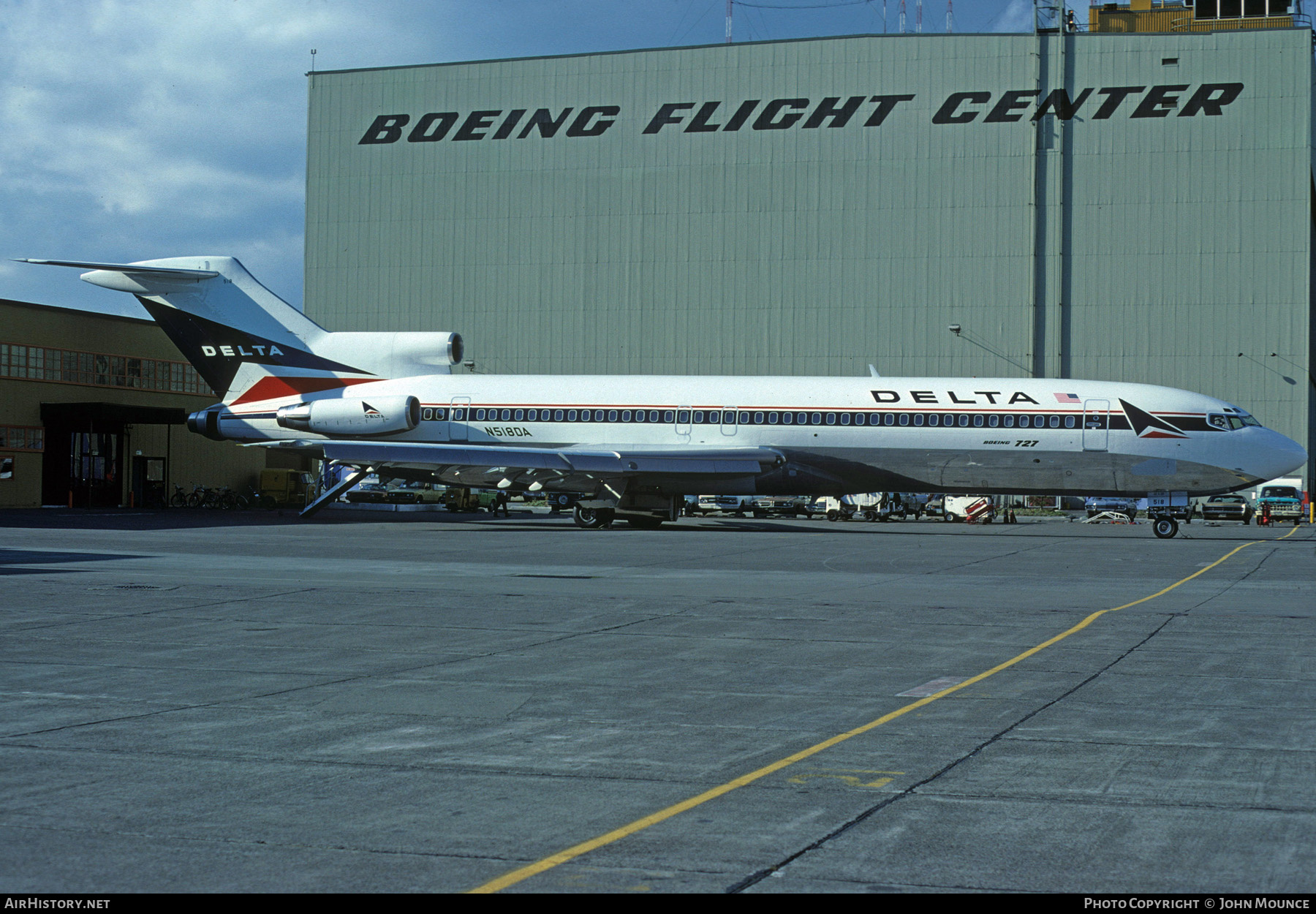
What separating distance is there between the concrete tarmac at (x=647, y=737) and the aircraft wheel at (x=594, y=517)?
60.9ft

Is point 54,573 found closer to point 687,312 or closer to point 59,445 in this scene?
point 59,445

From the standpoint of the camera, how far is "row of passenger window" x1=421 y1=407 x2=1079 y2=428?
32.6 meters

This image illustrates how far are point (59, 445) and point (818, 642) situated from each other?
145ft

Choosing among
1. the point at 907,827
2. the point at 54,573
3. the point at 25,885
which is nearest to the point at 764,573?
the point at 54,573

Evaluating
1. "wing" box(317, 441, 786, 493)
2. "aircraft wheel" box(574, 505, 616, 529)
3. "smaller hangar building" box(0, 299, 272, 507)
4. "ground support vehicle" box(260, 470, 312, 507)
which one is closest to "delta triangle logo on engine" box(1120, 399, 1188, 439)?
"wing" box(317, 441, 786, 493)

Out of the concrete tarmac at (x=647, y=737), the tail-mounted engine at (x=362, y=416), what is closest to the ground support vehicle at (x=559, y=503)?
the tail-mounted engine at (x=362, y=416)

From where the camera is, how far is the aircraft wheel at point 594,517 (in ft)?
118

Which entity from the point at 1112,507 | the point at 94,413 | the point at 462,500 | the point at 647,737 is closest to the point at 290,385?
the point at 94,413

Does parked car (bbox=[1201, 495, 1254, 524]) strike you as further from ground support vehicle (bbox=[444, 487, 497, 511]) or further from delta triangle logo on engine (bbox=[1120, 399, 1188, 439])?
ground support vehicle (bbox=[444, 487, 497, 511])

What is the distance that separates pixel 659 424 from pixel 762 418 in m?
2.96

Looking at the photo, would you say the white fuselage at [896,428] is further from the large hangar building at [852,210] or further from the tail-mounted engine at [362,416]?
the large hangar building at [852,210]

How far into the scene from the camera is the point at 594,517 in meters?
35.9

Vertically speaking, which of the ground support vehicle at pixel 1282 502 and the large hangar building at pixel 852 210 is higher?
the large hangar building at pixel 852 210

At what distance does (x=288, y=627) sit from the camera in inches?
491
